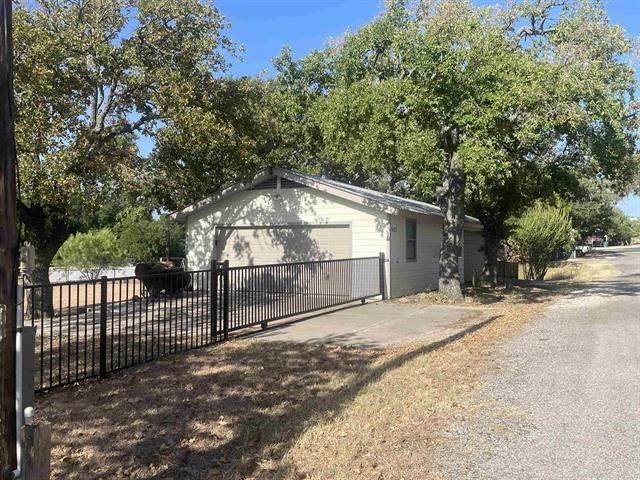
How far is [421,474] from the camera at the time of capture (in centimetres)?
407

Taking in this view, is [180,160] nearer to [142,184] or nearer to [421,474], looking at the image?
[142,184]

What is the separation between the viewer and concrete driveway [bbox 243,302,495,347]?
9.71m

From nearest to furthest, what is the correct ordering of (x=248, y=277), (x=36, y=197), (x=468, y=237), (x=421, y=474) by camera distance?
(x=421, y=474)
(x=248, y=277)
(x=36, y=197)
(x=468, y=237)

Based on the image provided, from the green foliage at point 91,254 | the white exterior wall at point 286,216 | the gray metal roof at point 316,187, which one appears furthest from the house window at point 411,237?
the green foliage at point 91,254

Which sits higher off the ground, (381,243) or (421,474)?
(381,243)

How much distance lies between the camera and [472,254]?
88.1 feet

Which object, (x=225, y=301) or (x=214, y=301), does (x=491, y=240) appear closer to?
(x=225, y=301)

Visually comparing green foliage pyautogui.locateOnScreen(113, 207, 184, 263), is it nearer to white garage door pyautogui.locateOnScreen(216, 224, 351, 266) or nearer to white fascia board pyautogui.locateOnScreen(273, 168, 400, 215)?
white garage door pyautogui.locateOnScreen(216, 224, 351, 266)

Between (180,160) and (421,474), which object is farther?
(180,160)

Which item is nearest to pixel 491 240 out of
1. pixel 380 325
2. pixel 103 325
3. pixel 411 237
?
pixel 411 237

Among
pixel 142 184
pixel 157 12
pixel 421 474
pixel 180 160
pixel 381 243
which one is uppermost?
pixel 157 12

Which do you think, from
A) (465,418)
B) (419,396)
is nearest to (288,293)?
(419,396)

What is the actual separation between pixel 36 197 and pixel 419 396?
331 inches

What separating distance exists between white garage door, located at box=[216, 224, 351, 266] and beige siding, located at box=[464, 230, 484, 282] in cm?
1051
